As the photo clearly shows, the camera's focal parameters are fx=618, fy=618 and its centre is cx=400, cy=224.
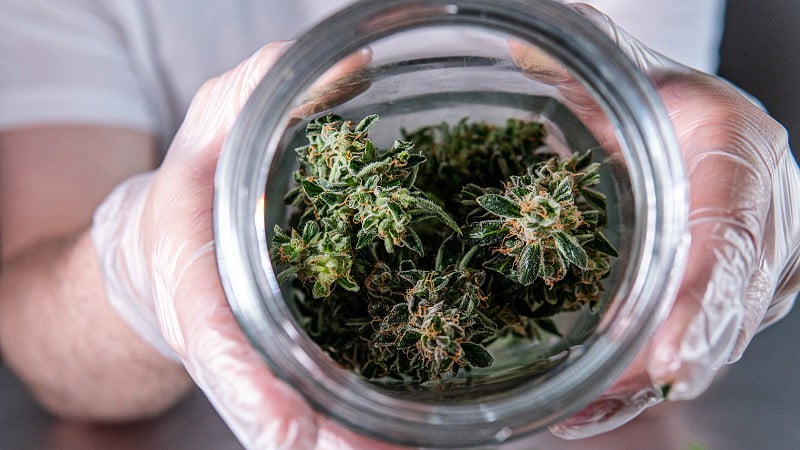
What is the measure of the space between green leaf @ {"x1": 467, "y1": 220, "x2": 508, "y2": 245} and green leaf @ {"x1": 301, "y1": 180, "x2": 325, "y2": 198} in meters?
0.08

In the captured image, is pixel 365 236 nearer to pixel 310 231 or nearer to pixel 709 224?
pixel 310 231

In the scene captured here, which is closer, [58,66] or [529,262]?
[529,262]

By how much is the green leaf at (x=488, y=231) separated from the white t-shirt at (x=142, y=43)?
1.54ft

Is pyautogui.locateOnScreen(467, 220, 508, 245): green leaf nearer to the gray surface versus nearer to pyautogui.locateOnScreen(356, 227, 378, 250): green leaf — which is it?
pyautogui.locateOnScreen(356, 227, 378, 250): green leaf

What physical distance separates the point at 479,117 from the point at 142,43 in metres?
0.53

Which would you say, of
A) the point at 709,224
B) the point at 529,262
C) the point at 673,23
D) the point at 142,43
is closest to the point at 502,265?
the point at 529,262

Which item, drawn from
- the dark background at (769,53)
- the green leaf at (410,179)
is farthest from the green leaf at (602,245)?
the dark background at (769,53)

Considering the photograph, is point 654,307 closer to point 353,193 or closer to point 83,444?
point 353,193

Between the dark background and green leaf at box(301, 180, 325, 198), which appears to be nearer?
green leaf at box(301, 180, 325, 198)

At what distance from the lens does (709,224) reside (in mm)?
343

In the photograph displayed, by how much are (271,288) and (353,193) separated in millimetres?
62

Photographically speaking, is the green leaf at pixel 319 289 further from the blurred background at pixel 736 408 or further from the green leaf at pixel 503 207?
the blurred background at pixel 736 408

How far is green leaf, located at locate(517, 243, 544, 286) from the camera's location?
0.98 ft

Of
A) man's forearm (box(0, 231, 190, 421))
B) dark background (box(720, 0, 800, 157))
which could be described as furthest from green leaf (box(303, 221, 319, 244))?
dark background (box(720, 0, 800, 157))
